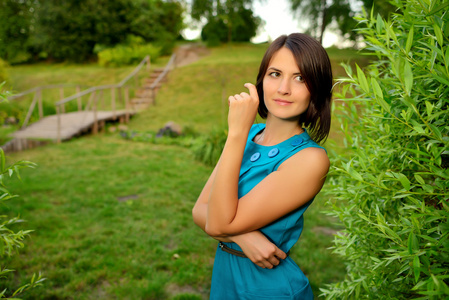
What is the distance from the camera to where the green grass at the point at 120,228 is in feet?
12.3

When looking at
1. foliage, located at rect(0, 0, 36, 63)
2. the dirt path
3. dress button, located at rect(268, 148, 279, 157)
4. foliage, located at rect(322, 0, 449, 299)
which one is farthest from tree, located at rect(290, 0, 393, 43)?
dress button, located at rect(268, 148, 279, 157)

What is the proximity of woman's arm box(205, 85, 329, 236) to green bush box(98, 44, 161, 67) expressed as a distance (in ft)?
67.2

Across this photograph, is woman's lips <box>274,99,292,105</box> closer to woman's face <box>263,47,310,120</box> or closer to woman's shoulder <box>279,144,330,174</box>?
woman's face <box>263,47,310,120</box>

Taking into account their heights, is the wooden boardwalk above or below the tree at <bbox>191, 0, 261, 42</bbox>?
below

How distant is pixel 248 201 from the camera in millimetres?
1407

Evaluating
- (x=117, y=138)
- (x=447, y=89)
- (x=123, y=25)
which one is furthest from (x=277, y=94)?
(x=123, y=25)

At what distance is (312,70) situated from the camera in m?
1.47

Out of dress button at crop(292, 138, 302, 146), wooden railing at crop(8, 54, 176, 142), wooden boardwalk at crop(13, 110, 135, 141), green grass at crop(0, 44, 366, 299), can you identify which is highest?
dress button at crop(292, 138, 302, 146)

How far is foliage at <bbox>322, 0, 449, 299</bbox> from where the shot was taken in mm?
1106

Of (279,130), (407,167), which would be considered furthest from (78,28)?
(407,167)

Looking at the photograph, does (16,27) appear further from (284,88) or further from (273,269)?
(273,269)

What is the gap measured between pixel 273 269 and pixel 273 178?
442mm

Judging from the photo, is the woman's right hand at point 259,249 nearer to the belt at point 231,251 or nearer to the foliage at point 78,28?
the belt at point 231,251

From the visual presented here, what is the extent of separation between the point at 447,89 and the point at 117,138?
1111cm
